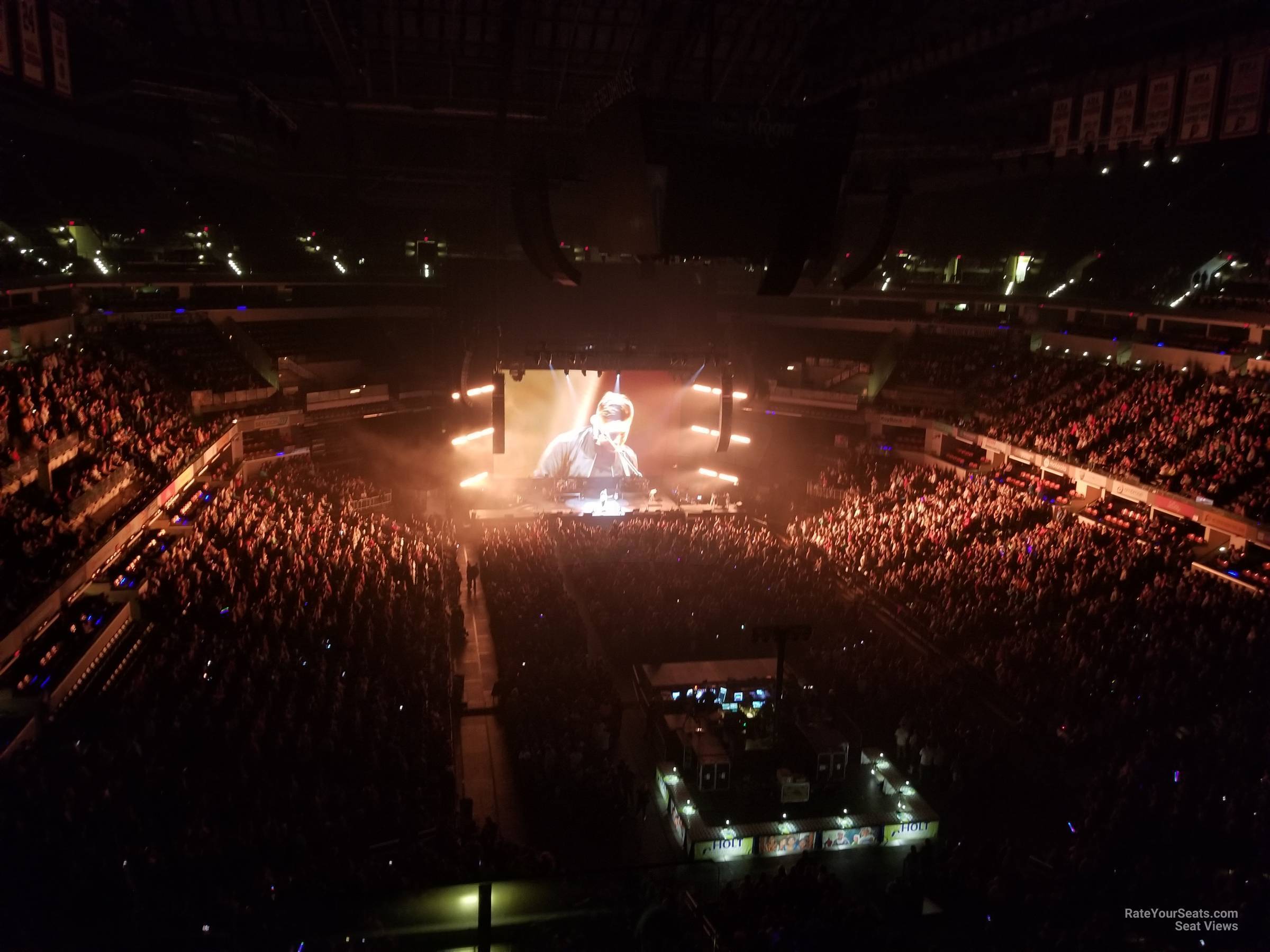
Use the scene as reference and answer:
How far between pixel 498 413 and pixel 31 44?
11880mm

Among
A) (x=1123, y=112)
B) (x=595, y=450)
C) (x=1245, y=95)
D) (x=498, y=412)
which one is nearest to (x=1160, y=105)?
(x=1123, y=112)

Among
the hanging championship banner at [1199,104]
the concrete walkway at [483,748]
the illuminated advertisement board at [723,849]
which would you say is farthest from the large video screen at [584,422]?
the illuminated advertisement board at [723,849]

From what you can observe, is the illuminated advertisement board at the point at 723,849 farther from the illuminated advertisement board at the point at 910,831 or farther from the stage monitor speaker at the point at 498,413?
the stage monitor speaker at the point at 498,413

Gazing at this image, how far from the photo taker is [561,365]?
20.8 m

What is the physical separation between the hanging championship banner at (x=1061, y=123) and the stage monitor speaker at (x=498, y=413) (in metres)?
13.2

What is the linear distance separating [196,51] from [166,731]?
11431 mm

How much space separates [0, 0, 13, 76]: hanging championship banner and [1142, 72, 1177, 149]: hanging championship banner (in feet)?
55.6

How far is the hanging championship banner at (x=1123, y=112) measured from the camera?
14.2 m

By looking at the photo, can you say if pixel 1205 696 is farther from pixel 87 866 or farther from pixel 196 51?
pixel 196 51

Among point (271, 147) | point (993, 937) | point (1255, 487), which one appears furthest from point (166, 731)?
point (271, 147)

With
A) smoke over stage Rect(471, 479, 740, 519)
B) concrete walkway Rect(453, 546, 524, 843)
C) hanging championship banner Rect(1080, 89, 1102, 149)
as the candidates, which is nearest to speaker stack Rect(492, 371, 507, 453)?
smoke over stage Rect(471, 479, 740, 519)

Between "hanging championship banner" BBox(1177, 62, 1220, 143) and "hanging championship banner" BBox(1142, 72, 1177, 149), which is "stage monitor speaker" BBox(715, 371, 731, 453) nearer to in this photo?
"hanging championship banner" BBox(1142, 72, 1177, 149)

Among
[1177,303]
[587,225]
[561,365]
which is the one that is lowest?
[561,365]

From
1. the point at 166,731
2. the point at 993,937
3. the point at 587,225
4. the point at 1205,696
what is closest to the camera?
the point at 993,937
